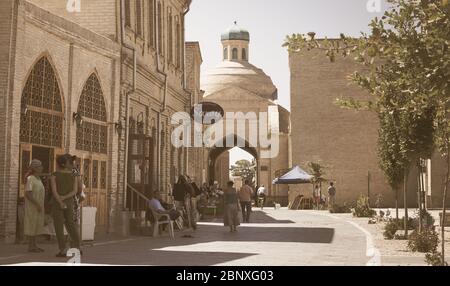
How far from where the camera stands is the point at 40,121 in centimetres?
1616

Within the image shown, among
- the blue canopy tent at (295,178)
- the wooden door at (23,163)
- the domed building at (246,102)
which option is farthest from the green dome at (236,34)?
the wooden door at (23,163)

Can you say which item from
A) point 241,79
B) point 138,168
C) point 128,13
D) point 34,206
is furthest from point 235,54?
point 34,206

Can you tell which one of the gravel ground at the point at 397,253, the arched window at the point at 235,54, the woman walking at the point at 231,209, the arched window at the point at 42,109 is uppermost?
the arched window at the point at 235,54

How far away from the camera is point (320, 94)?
51.4 m

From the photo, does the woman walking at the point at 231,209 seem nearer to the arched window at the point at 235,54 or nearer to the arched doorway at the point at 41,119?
the arched doorway at the point at 41,119

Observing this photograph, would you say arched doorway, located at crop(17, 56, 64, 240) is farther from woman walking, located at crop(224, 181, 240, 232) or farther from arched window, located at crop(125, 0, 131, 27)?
woman walking, located at crop(224, 181, 240, 232)

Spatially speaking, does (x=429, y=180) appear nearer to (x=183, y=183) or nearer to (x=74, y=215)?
(x=183, y=183)

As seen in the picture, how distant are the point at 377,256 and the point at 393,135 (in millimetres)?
5987

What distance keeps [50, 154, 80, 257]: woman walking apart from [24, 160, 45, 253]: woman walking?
3.49 feet

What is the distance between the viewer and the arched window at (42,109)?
15578 millimetres

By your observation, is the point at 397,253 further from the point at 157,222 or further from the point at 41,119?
the point at 41,119

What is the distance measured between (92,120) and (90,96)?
63cm

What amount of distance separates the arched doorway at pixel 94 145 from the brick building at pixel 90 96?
27 millimetres

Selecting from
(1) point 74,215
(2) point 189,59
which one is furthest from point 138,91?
(2) point 189,59
